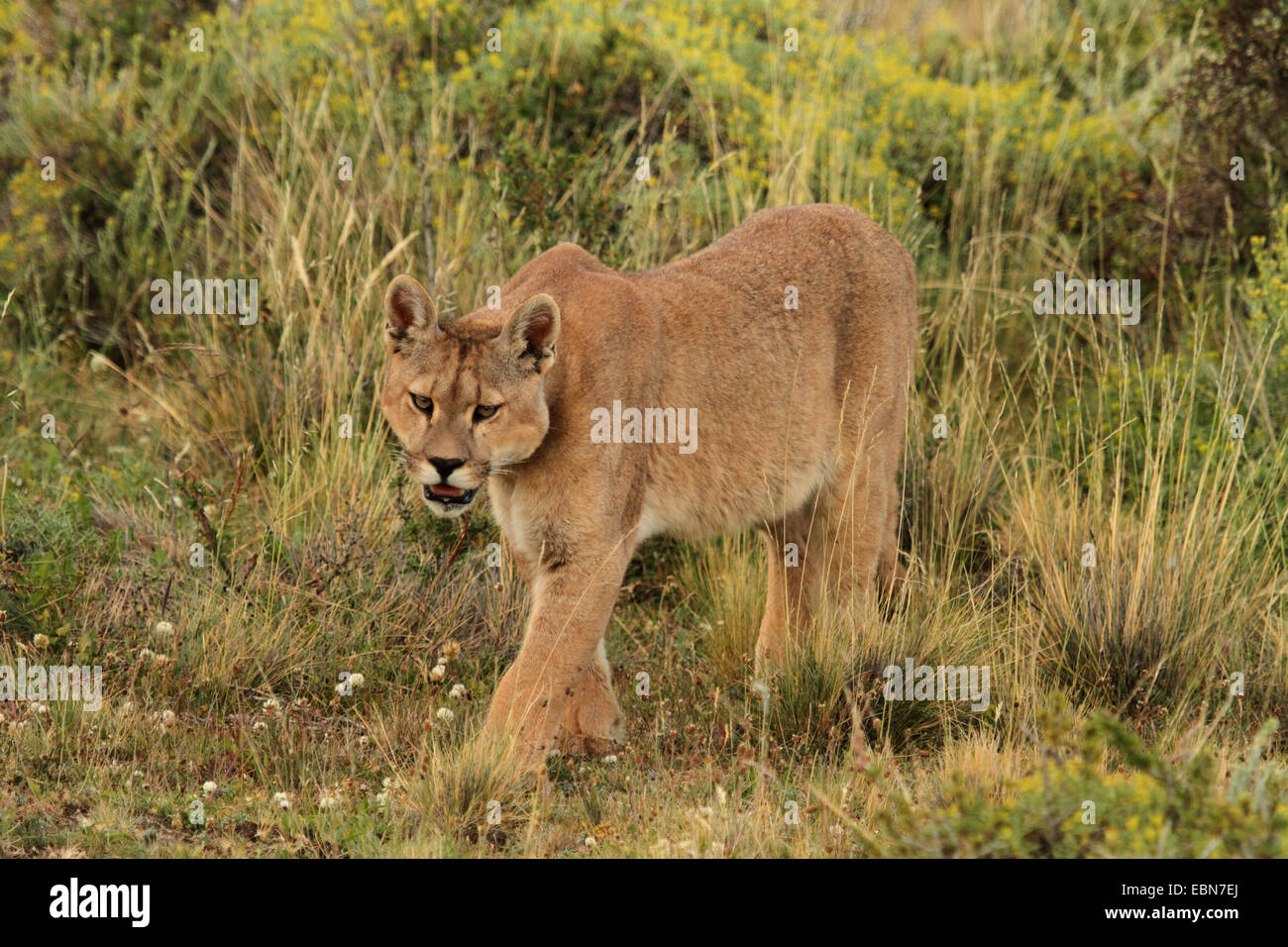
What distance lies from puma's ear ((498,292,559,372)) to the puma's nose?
42cm

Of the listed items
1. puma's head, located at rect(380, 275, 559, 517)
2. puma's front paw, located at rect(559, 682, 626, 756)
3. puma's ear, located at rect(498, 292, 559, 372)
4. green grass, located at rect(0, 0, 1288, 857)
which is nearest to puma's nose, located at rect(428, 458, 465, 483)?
puma's head, located at rect(380, 275, 559, 517)

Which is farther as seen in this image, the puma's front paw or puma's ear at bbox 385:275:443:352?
the puma's front paw

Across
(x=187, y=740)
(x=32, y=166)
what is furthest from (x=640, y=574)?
(x=32, y=166)

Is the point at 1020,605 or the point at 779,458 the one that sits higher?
the point at 779,458

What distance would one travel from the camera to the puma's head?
496cm

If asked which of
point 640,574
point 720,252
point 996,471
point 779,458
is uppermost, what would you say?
point 720,252

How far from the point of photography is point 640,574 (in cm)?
700

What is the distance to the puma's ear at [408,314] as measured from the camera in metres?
5.06

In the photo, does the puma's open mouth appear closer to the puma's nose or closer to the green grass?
the puma's nose

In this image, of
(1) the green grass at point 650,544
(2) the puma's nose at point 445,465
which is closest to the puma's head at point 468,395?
(2) the puma's nose at point 445,465

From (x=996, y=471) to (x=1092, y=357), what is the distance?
1213mm

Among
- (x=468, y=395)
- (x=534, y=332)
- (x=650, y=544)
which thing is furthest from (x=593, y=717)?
(x=650, y=544)
